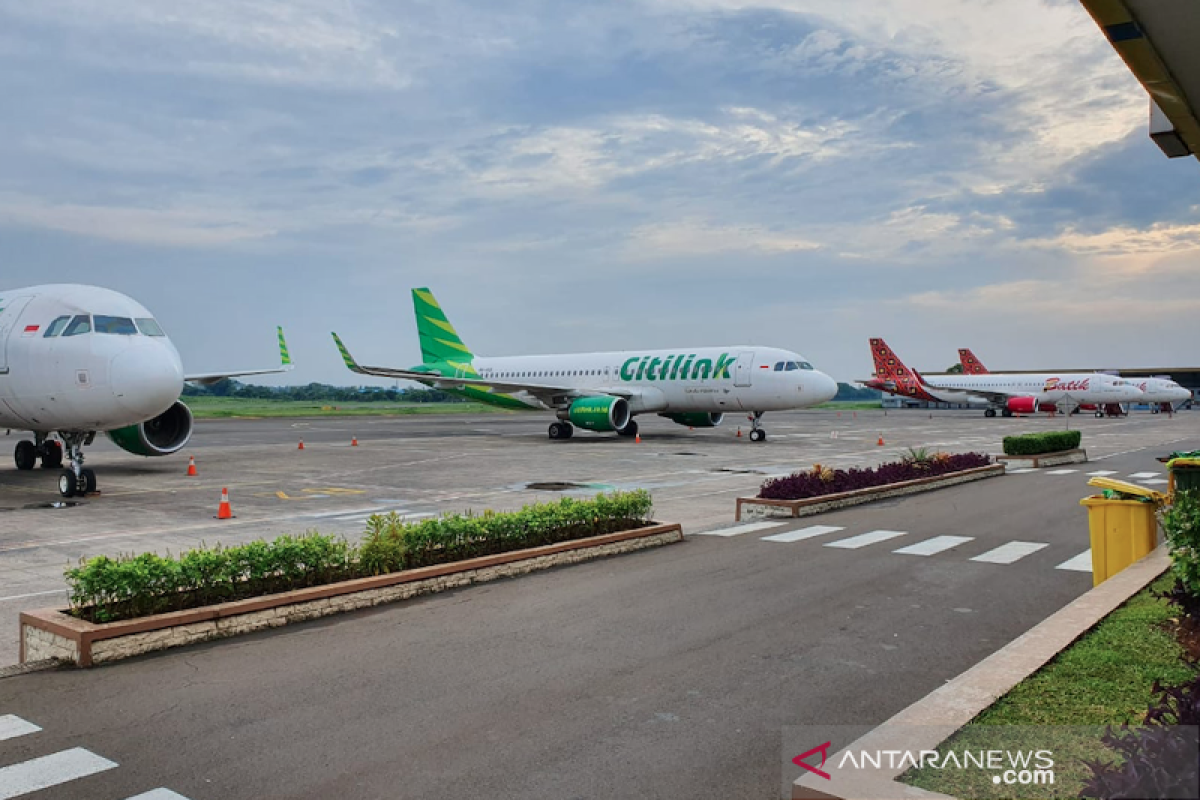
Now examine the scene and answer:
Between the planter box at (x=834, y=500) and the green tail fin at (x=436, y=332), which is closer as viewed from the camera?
the planter box at (x=834, y=500)

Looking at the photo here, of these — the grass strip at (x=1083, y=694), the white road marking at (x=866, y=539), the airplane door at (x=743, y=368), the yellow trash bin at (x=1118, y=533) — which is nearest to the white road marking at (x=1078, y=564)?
the yellow trash bin at (x=1118, y=533)

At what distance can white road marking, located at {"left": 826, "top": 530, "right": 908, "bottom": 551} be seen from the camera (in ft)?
40.1

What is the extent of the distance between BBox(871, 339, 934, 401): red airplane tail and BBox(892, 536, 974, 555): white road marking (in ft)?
237

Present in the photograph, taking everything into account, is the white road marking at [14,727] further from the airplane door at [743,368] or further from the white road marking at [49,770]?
the airplane door at [743,368]

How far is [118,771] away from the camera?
4855 mm

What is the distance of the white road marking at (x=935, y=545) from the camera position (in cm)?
1174

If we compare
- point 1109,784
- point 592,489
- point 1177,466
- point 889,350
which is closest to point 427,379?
point 592,489

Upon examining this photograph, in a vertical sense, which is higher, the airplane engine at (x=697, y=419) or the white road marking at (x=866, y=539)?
the airplane engine at (x=697, y=419)

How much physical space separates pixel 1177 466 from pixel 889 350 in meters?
77.7

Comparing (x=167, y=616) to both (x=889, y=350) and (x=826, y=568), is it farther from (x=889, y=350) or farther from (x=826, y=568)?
(x=889, y=350)

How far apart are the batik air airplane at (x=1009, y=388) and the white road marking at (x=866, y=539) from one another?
53.2m

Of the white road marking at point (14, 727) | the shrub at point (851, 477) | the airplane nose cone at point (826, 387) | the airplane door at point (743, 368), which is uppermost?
the airplane door at point (743, 368)

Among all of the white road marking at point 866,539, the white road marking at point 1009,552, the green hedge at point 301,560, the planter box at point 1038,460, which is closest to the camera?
the green hedge at point 301,560

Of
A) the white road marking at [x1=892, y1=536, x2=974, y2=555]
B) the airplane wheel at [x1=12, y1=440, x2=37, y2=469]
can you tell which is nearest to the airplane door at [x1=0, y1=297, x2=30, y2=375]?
the airplane wheel at [x1=12, y1=440, x2=37, y2=469]
